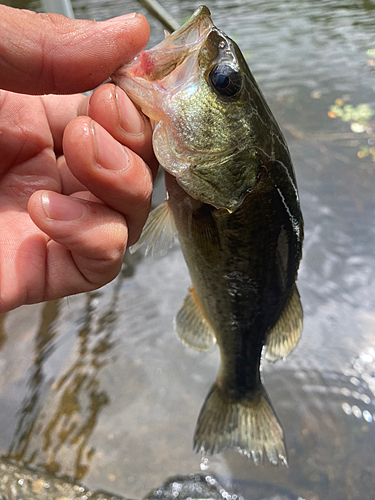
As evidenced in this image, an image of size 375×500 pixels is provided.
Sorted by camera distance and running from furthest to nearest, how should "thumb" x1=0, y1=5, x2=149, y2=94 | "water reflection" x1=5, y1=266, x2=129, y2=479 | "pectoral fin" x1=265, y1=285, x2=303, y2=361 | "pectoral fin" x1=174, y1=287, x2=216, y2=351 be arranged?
"water reflection" x1=5, y1=266, x2=129, y2=479
"pectoral fin" x1=174, y1=287, x2=216, y2=351
"pectoral fin" x1=265, y1=285, x2=303, y2=361
"thumb" x1=0, y1=5, x2=149, y2=94

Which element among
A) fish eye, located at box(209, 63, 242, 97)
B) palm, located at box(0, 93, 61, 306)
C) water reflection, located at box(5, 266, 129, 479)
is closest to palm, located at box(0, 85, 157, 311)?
palm, located at box(0, 93, 61, 306)

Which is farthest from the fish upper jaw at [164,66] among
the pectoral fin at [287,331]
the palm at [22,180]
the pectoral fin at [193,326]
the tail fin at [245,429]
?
the tail fin at [245,429]

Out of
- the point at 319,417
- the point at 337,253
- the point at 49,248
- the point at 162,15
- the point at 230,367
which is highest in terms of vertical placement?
the point at 162,15

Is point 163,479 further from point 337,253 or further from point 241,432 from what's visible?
point 337,253

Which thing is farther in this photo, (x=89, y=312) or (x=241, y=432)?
(x=89, y=312)

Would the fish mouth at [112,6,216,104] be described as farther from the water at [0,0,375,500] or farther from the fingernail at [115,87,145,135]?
the water at [0,0,375,500]

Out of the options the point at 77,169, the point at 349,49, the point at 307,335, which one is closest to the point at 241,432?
the point at 307,335

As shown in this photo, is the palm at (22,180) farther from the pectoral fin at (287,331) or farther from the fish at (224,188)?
Answer: the pectoral fin at (287,331)
